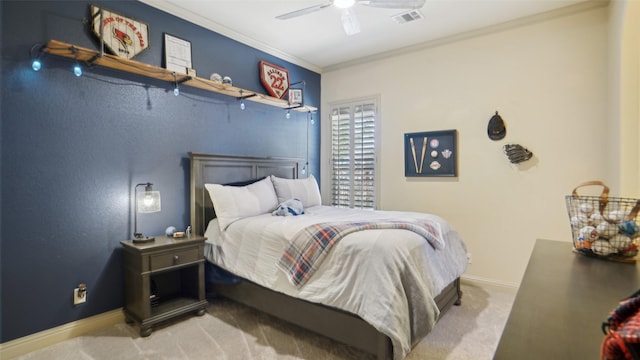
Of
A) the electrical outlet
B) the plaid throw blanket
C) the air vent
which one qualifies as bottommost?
the electrical outlet

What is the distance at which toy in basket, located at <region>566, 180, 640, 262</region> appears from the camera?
117 centimetres

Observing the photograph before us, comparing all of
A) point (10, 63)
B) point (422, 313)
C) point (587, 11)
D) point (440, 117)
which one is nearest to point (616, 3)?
point (587, 11)

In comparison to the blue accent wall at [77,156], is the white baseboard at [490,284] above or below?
below

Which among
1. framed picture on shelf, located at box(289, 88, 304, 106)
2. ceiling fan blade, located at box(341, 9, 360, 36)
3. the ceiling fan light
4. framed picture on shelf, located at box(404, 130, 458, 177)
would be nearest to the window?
framed picture on shelf, located at box(404, 130, 458, 177)

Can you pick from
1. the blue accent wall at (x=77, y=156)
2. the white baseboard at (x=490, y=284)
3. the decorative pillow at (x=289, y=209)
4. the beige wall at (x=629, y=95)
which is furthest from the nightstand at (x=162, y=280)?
the beige wall at (x=629, y=95)

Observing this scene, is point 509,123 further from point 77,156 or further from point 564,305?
point 77,156

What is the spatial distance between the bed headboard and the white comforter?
717 millimetres

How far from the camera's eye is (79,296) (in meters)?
2.50

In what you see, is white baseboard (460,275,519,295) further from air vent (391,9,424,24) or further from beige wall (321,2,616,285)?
air vent (391,9,424,24)

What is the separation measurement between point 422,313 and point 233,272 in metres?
1.62

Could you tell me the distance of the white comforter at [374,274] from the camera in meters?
1.89

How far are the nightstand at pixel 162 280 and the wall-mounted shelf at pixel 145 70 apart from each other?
1.47 m

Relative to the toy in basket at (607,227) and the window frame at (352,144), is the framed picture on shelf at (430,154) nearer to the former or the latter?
the window frame at (352,144)

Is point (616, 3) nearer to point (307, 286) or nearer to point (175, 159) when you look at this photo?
point (307, 286)
